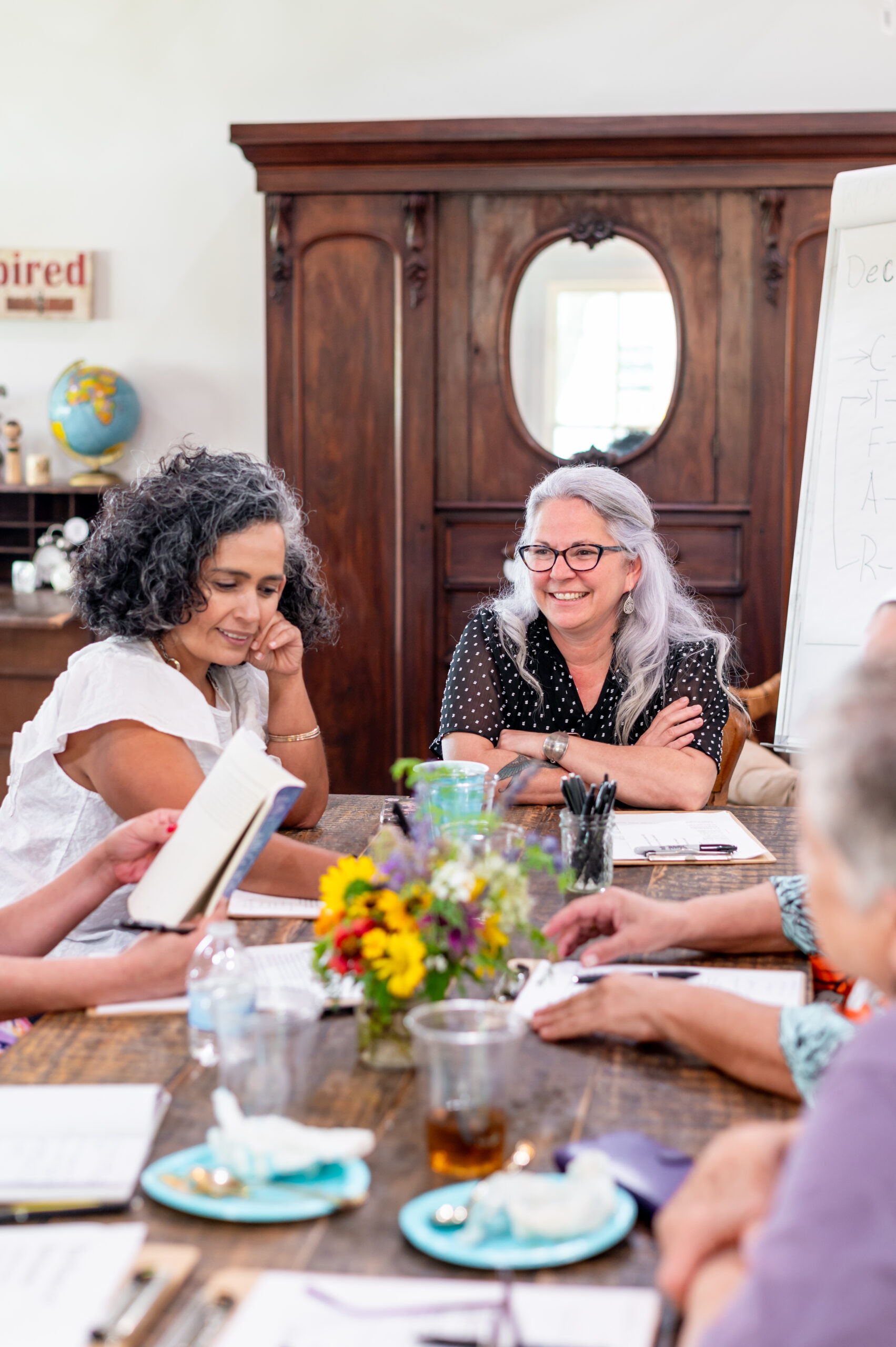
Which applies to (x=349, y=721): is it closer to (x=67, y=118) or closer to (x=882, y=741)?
(x=67, y=118)

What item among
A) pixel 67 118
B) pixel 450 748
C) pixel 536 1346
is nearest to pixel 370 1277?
pixel 536 1346

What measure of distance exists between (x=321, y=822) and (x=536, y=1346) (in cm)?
148

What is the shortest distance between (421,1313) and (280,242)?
13.2ft

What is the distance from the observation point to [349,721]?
15.0 ft

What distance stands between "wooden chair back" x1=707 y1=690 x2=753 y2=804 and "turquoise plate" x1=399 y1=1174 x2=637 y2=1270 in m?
1.80

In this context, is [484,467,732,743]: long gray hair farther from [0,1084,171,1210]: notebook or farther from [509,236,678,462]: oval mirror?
[509,236,678,462]: oval mirror

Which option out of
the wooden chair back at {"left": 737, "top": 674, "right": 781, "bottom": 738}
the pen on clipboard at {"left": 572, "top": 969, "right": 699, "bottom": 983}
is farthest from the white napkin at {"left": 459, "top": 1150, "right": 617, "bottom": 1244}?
the wooden chair back at {"left": 737, "top": 674, "right": 781, "bottom": 738}

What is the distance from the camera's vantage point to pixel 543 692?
265 centimetres

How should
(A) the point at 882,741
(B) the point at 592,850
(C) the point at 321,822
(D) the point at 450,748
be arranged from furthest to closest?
(D) the point at 450,748, (C) the point at 321,822, (B) the point at 592,850, (A) the point at 882,741

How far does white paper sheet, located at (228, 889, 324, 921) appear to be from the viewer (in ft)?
5.57

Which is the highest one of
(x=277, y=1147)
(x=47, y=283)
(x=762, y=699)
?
(x=47, y=283)

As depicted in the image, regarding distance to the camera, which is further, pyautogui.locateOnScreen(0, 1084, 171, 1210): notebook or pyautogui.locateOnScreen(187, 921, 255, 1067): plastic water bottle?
pyautogui.locateOnScreen(187, 921, 255, 1067): plastic water bottle

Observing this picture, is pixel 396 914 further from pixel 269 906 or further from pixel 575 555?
pixel 575 555

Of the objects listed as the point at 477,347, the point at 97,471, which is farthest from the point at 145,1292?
the point at 97,471
